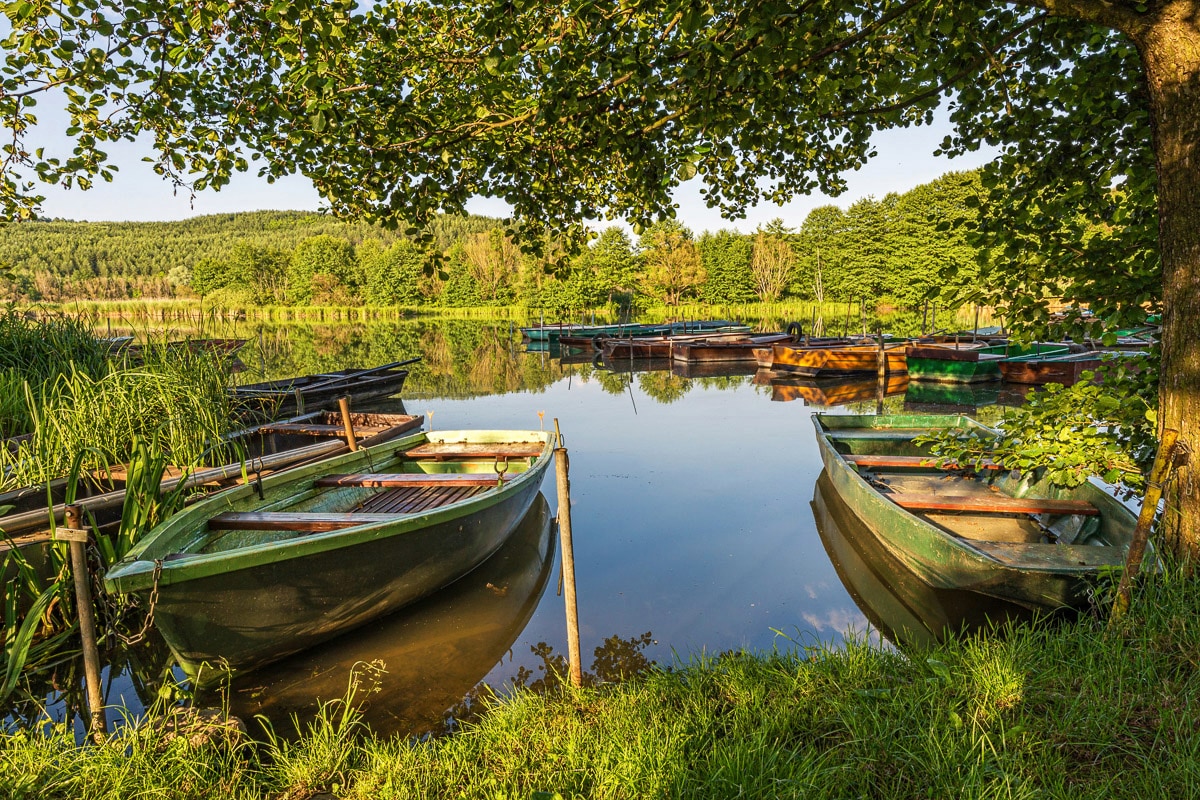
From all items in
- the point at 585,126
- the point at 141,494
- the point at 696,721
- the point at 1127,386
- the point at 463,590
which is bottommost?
the point at 463,590

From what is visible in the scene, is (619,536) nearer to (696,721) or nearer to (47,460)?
(696,721)

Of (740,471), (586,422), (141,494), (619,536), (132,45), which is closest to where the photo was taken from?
(132,45)

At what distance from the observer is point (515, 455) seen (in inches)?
319

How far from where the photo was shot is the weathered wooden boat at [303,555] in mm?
3992

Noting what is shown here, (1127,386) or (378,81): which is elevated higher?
(378,81)

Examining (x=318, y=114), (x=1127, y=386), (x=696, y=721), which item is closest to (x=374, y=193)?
(x=318, y=114)

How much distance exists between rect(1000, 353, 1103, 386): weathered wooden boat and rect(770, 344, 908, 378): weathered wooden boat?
3.48 metres

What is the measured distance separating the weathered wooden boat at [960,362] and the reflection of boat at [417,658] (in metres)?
17.4

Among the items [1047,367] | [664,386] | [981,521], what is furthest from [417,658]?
[1047,367]

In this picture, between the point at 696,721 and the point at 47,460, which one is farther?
the point at 47,460

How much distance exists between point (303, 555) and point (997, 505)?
19.5 ft

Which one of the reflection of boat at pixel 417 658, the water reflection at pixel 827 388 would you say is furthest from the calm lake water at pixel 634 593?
the water reflection at pixel 827 388

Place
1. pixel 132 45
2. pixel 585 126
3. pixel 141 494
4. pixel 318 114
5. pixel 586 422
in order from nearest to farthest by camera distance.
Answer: pixel 318 114, pixel 132 45, pixel 585 126, pixel 141 494, pixel 586 422

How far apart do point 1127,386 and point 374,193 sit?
15.7 feet
